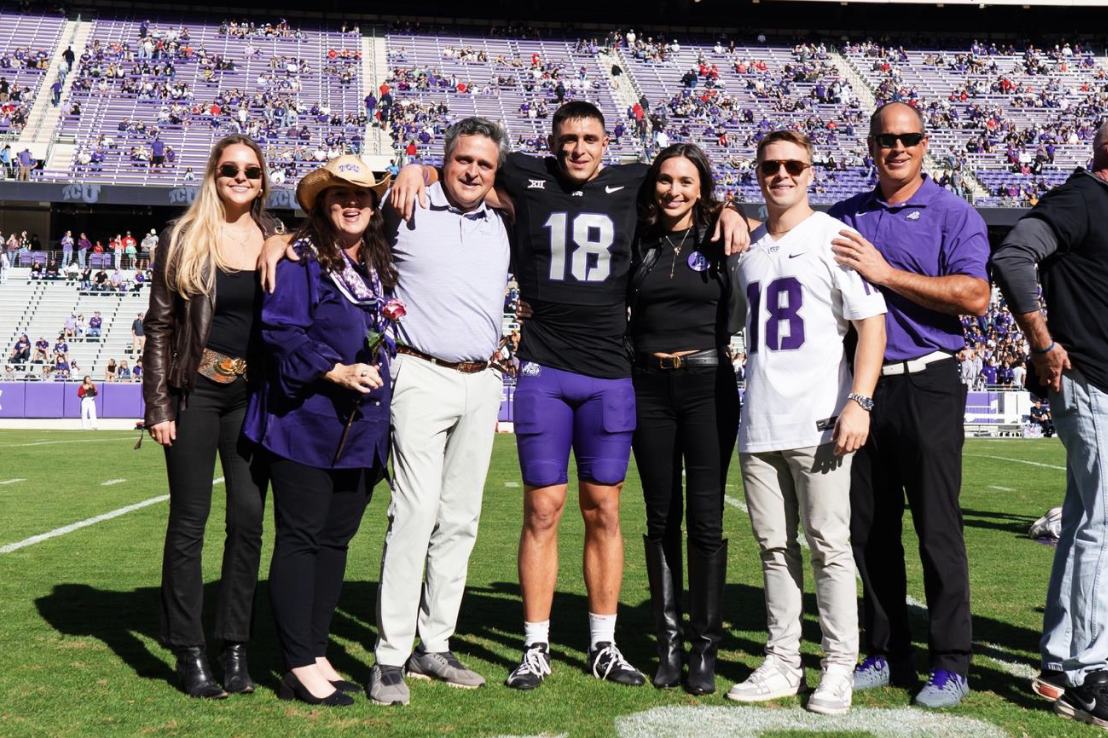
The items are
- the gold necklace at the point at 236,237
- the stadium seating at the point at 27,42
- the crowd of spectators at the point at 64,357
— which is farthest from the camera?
the stadium seating at the point at 27,42

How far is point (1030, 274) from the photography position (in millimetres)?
4203

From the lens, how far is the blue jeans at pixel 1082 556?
425cm

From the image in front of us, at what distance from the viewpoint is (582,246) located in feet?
15.3

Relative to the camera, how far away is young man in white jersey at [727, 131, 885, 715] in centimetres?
427

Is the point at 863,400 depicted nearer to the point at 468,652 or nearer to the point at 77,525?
the point at 468,652

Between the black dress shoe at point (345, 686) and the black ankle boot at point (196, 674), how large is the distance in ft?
1.33

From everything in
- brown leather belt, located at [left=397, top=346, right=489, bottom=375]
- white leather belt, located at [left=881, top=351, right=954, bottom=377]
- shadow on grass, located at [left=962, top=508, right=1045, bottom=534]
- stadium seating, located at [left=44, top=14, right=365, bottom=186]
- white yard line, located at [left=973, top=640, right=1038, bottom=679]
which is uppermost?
stadium seating, located at [left=44, top=14, right=365, bottom=186]

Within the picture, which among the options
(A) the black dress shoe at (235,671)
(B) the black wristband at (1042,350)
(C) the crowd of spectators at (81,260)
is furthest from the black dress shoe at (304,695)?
(C) the crowd of spectators at (81,260)

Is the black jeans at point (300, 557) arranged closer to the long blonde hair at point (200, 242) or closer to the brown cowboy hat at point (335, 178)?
the long blonde hair at point (200, 242)

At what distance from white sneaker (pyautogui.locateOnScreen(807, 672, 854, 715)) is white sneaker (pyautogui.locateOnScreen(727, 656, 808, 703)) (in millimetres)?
137

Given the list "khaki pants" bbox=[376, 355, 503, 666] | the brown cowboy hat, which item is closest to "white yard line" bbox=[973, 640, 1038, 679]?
"khaki pants" bbox=[376, 355, 503, 666]

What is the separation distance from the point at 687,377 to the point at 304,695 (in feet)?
6.29

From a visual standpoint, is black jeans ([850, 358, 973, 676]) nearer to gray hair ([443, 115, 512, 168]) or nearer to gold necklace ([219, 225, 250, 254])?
gray hair ([443, 115, 512, 168])

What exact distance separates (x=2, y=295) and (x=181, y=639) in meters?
30.4
